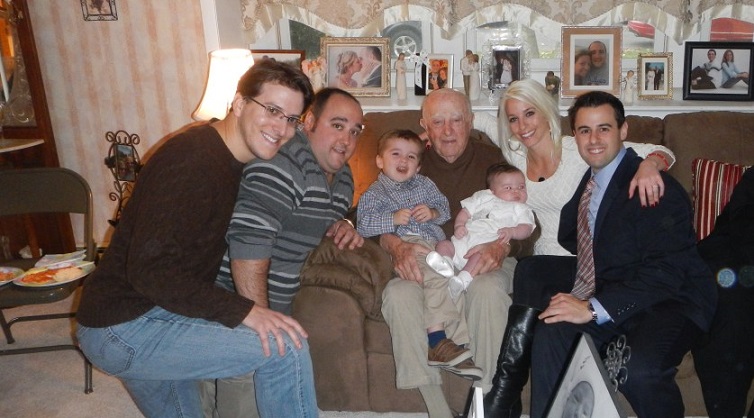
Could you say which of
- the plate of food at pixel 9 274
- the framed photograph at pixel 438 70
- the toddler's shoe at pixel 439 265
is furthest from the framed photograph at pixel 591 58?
the plate of food at pixel 9 274

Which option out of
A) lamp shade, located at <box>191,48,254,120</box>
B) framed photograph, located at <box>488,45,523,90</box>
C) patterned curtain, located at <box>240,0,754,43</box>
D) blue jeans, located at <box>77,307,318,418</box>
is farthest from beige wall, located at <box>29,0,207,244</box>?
blue jeans, located at <box>77,307,318,418</box>

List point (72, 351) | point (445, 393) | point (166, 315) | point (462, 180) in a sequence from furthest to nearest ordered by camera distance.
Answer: point (72, 351) → point (462, 180) → point (445, 393) → point (166, 315)

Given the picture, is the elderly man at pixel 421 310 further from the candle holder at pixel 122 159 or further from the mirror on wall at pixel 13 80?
the mirror on wall at pixel 13 80

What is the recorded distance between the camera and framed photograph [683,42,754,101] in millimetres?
2996

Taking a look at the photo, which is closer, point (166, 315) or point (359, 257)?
point (166, 315)

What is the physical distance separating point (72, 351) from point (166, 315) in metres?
1.51

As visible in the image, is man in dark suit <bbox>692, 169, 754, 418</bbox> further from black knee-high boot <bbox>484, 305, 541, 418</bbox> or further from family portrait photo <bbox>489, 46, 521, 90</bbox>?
family portrait photo <bbox>489, 46, 521, 90</bbox>

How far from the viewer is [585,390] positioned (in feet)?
4.26

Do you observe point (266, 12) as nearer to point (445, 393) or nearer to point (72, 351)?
point (72, 351)

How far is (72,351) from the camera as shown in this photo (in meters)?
2.77

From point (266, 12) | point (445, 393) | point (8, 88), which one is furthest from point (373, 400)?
point (8, 88)

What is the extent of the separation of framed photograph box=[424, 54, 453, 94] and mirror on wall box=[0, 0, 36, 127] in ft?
7.18

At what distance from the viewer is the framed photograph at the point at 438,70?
319cm

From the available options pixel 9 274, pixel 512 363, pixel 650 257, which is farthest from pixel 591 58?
pixel 9 274
